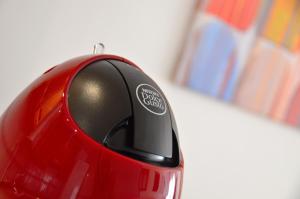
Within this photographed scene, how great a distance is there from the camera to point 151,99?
467mm

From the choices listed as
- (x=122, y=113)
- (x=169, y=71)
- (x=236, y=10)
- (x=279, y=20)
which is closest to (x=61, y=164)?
(x=122, y=113)

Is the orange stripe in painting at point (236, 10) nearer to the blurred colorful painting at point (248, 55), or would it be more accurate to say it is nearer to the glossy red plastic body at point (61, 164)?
the blurred colorful painting at point (248, 55)

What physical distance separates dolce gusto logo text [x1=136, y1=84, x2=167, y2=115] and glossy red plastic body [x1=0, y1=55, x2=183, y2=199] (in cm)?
8

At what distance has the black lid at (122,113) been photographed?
41 cm

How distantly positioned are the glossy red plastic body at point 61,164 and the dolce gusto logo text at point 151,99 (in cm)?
8

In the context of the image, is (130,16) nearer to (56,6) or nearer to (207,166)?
(56,6)

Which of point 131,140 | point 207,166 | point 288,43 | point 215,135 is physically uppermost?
point 288,43

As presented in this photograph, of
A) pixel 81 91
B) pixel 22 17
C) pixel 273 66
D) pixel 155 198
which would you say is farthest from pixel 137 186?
pixel 273 66

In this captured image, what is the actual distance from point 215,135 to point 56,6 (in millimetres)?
692

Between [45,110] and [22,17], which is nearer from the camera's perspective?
[45,110]

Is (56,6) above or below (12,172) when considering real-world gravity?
above

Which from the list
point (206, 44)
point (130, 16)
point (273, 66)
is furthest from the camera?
point (273, 66)

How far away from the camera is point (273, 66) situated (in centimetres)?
125

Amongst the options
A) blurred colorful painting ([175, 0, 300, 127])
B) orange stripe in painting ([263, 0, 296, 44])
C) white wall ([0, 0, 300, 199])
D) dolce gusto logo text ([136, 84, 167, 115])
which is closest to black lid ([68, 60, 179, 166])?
dolce gusto logo text ([136, 84, 167, 115])
